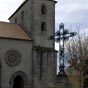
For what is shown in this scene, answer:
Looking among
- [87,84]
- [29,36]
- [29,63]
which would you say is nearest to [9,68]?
[29,63]

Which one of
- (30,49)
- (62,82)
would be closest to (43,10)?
(30,49)

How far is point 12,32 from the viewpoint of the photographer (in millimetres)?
41281

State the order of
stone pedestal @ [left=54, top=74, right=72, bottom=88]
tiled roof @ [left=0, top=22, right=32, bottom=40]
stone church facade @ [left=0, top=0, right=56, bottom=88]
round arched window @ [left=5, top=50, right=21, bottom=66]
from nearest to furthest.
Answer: stone pedestal @ [left=54, top=74, right=72, bottom=88] → stone church facade @ [left=0, top=0, right=56, bottom=88] → round arched window @ [left=5, top=50, right=21, bottom=66] → tiled roof @ [left=0, top=22, right=32, bottom=40]

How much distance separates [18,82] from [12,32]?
6.37m

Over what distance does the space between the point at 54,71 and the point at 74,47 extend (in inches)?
239

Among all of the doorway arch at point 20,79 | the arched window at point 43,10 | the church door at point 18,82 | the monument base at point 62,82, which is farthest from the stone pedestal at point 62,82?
the arched window at point 43,10

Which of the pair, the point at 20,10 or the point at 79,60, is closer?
the point at 79,60

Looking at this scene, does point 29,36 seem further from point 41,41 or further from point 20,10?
point 20,10

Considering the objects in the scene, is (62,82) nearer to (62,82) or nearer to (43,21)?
(62,82)

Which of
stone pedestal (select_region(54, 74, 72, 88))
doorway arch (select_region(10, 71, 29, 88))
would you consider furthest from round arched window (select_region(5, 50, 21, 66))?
stone pedestal (select_region(54, 74, 72, 88))

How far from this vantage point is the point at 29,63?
3991 centimetres

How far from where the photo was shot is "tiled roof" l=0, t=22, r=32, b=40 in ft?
131

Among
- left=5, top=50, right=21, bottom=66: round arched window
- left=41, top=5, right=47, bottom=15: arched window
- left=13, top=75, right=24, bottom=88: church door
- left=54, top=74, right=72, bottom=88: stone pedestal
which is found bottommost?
left=54, top=74, right=72, bottom=88: stone pedestal

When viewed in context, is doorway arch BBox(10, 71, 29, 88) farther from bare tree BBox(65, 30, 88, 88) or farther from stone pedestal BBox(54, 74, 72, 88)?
stone pedestal BBox(54, 74, 72, 88)
